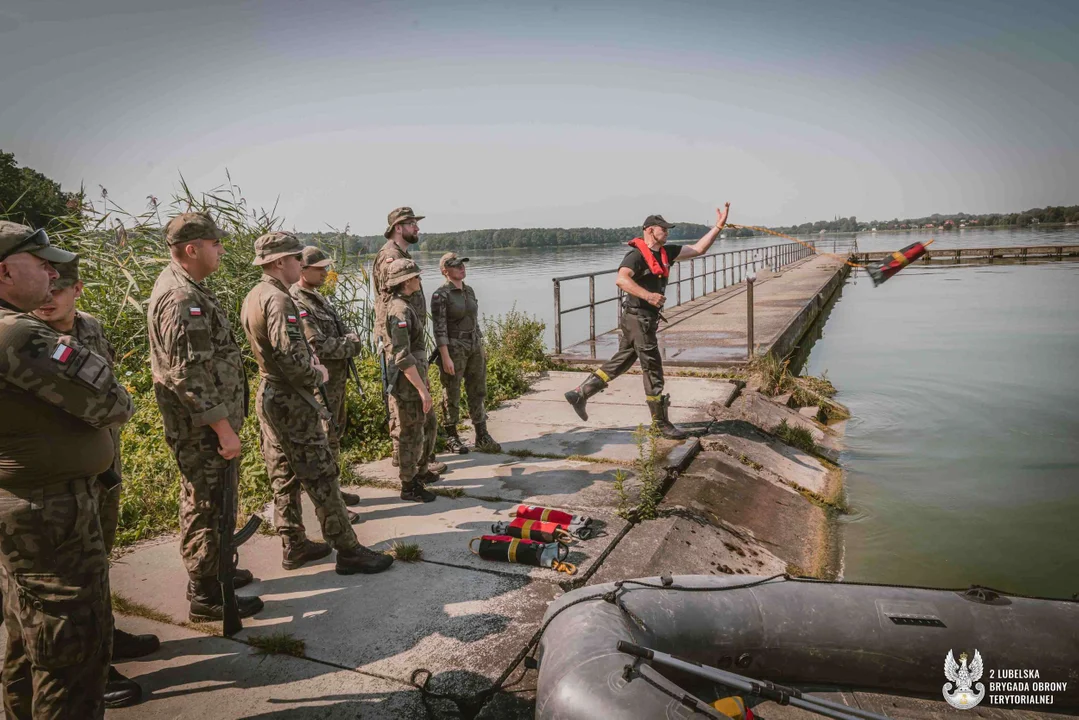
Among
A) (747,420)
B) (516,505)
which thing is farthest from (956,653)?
(747,420)

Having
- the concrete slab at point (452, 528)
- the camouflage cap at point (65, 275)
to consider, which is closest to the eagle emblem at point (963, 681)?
the concrete slab at point (452, 528)

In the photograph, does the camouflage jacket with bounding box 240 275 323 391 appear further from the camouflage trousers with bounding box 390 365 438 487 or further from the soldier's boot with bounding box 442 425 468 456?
the soldier's boot with bounding box 442 425 468 456

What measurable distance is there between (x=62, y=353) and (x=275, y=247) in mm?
1498

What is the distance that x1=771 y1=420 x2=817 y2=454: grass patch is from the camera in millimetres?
6730

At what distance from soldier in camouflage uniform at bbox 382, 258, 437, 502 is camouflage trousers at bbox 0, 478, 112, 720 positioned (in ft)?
7.50

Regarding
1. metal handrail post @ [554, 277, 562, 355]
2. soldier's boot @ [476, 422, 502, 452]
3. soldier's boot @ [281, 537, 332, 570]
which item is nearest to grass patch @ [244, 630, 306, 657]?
soldier's boot @ [281, 537, 332, 570]

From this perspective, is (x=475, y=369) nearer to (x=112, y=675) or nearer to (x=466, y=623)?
(x=466, y=623)

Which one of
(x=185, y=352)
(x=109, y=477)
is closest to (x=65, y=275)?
(x=185, y=352)

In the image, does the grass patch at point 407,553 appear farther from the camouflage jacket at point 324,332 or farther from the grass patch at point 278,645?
the camouflage jacket at point 324,332

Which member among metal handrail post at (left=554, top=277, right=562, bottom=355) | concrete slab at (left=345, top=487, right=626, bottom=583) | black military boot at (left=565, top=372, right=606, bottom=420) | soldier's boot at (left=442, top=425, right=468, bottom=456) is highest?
metal handrail post at (left=554, top=277, right=562, bottom=355)

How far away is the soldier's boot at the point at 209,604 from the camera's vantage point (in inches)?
121

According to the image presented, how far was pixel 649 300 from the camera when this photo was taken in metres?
5.52

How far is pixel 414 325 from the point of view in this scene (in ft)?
14.7

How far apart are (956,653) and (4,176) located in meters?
27.6
